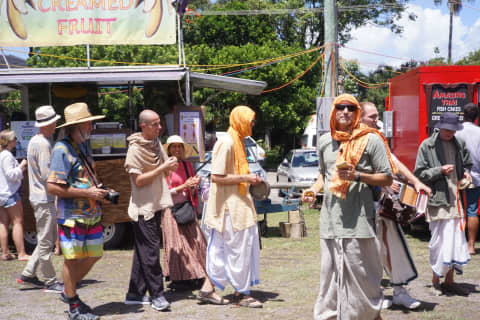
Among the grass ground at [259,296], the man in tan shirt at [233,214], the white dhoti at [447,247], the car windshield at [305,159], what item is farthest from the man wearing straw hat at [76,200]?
the car windshield at [305,159]

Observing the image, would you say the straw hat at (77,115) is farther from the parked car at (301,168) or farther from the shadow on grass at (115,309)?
the parked car at (301,168)

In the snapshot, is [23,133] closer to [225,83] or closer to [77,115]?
[225,83]

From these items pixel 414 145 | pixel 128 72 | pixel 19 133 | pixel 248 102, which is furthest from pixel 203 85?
pixel 248 102

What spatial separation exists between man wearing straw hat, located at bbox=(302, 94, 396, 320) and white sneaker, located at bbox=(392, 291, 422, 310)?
4.31 ft

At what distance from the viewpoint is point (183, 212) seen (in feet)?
21.0

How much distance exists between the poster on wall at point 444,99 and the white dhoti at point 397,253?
15.6 feet

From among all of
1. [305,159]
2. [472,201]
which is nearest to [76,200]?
[472,201]

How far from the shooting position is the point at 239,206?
5664mm

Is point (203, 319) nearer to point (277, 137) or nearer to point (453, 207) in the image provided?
point (453, 207)

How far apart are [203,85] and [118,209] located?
2.63 metres

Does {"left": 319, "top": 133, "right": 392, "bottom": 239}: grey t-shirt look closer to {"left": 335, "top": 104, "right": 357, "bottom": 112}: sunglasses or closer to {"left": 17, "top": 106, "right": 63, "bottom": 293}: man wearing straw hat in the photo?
{"left": 335, "top": 104, "right": 357, "bottom": 112}: sunglasses

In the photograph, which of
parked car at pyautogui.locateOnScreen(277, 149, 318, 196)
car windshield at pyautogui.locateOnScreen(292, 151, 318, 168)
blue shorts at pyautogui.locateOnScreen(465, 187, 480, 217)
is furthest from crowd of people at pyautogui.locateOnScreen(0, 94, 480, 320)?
car windshield at pyautogui.locateOnScreen(292, 151, 318, 168)

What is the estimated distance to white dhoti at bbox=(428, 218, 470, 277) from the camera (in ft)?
19.8

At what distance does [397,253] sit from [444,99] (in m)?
5.00
